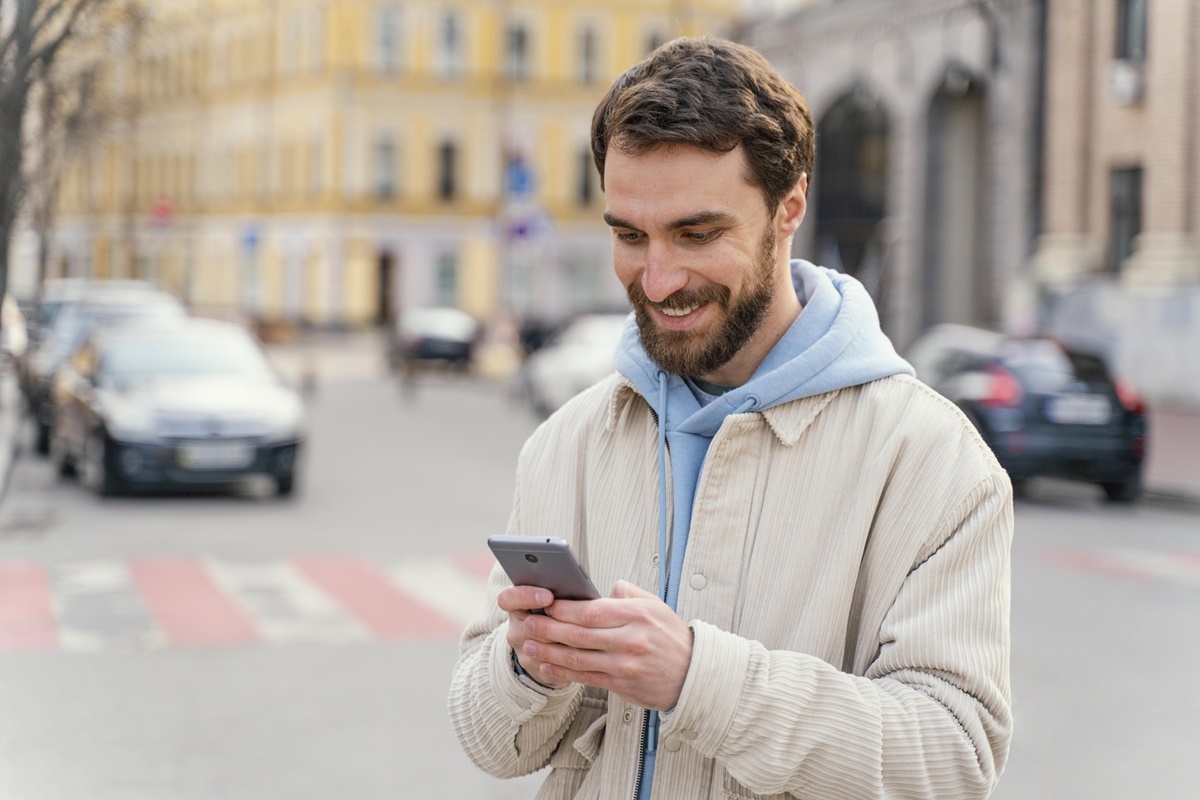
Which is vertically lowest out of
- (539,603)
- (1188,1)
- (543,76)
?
(539,603)

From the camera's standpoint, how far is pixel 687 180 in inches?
86.4

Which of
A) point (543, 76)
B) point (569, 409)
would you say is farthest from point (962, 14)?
point (543, 76)

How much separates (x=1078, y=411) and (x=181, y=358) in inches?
312

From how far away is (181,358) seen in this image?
15211 mm

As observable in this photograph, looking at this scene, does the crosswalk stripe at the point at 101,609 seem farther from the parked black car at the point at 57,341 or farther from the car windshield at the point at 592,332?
the car windshield at the point at 592,332

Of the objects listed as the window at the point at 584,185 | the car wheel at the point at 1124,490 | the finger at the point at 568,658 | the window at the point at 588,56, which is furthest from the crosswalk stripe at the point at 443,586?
the window at the point at 588,56

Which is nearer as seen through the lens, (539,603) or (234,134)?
(539,603)

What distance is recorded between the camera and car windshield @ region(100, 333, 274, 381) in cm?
1492

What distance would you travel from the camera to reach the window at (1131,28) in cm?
715

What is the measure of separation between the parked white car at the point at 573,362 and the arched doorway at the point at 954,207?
23.8ft

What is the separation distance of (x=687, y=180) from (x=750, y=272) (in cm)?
16

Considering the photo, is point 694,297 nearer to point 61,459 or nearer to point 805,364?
point 805,364

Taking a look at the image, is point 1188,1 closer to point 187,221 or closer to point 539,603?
point 539,603

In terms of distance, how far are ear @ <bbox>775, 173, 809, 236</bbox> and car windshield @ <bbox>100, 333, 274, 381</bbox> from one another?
13.0 m
